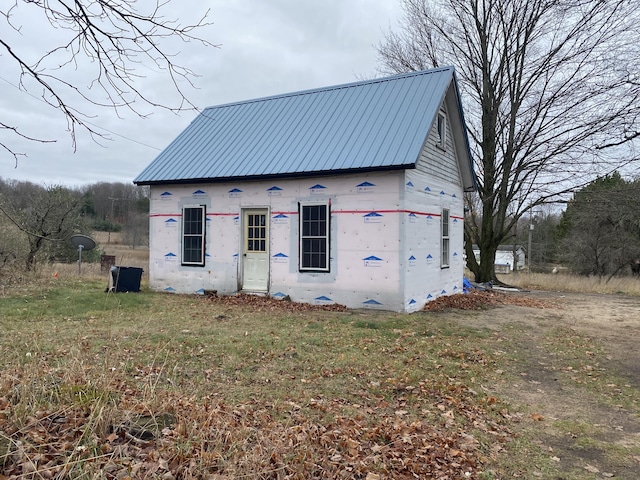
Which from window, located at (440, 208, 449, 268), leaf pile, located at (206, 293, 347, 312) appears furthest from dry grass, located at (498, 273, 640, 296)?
leaf pile, located at (206, 293, 347, 312)

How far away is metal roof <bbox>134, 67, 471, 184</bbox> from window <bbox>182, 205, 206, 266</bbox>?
1053 mm

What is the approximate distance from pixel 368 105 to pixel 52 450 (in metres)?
12.2

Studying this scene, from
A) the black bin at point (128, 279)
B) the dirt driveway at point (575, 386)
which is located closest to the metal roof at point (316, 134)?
the black bin at point (128, 279)

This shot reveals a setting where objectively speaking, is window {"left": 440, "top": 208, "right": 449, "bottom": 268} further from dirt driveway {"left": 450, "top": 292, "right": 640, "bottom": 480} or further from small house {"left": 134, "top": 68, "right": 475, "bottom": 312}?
dirt driveway {"left": 450, "top": 292, "right": 640, "bottom": 480}

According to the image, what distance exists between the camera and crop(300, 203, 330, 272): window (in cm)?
1211

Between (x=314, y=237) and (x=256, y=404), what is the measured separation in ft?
25.2

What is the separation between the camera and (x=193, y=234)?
46.4ft

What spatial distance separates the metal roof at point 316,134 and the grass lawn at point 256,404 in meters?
4.73

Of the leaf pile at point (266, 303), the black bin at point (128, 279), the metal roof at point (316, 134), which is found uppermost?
the metal roof at point (316, 134)

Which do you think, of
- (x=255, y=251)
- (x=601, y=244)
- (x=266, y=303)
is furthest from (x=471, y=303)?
(x=601, y=244)

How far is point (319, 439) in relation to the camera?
3947mm

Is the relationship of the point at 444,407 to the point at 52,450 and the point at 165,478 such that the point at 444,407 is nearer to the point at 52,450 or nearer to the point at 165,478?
the point at 165,478

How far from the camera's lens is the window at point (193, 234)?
14000mm

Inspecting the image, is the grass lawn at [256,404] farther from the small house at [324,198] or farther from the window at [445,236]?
the window at [445,236]
